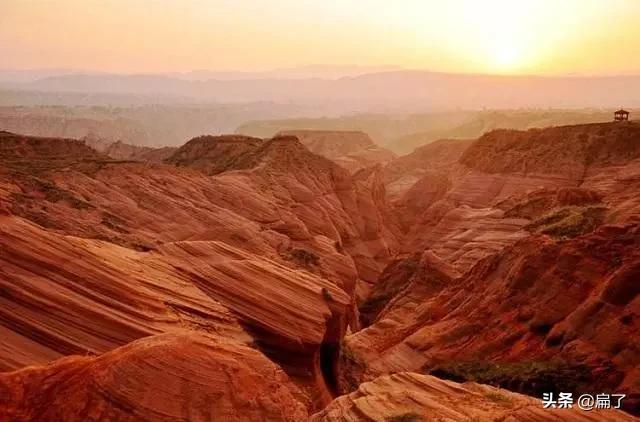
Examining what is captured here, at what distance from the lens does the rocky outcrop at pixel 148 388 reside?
955 cm

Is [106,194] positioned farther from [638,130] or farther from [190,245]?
[638,130]

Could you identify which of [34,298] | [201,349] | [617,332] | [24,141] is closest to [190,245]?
[34,298]

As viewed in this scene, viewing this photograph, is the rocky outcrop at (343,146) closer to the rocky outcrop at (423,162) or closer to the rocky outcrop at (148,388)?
the rocky outcrop at (423,162)

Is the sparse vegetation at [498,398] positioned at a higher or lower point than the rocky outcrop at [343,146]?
lower

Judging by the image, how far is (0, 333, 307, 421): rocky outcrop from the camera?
31.3 feet

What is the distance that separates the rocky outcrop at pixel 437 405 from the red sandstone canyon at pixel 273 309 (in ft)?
0.16

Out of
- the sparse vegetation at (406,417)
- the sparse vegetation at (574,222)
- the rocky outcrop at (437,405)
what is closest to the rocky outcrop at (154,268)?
the rocky outcrop at (437,405)

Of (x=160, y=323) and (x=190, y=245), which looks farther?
(x=190, y=245)

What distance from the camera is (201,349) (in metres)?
10.8

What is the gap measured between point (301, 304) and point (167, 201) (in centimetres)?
1767

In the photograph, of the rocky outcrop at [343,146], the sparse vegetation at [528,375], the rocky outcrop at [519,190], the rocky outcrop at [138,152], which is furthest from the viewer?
the rocky outcrop at [343,146]

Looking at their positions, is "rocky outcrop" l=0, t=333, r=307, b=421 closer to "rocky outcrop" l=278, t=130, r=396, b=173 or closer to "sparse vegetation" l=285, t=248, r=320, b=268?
"sparse vegetation" l=285, t=248, r=320, b=268

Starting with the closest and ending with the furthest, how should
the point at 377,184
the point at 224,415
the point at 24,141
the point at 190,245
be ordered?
1. the point at 224,415
2. the point at 190,245
3. the point at 24,141
4. the point at 377,184

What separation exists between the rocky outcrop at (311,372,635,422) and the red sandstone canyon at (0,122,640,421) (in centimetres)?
5
